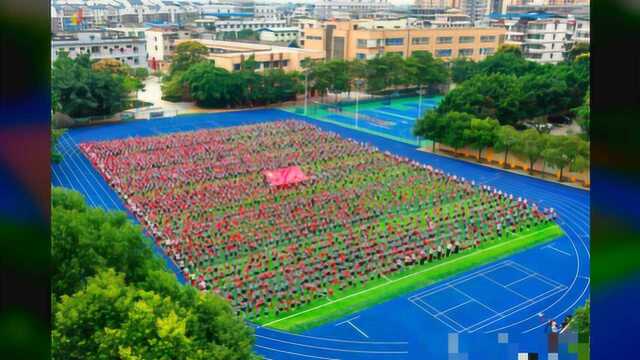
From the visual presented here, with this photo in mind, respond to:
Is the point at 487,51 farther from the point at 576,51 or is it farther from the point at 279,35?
the point at 279,35

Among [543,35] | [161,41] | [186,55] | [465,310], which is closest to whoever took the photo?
[465,310]

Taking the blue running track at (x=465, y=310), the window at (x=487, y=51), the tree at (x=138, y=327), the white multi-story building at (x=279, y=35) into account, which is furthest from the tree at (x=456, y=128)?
the white multi-story building at (x=279, y=35)

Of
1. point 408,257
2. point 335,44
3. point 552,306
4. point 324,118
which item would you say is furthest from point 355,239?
point 335,44

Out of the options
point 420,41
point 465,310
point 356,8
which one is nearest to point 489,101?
point 420,41

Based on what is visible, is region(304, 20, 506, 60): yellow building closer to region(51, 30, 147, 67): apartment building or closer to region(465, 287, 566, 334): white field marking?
region(51, 30, 147, 67): apartment building

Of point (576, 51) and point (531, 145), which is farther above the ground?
point (576, 51)
